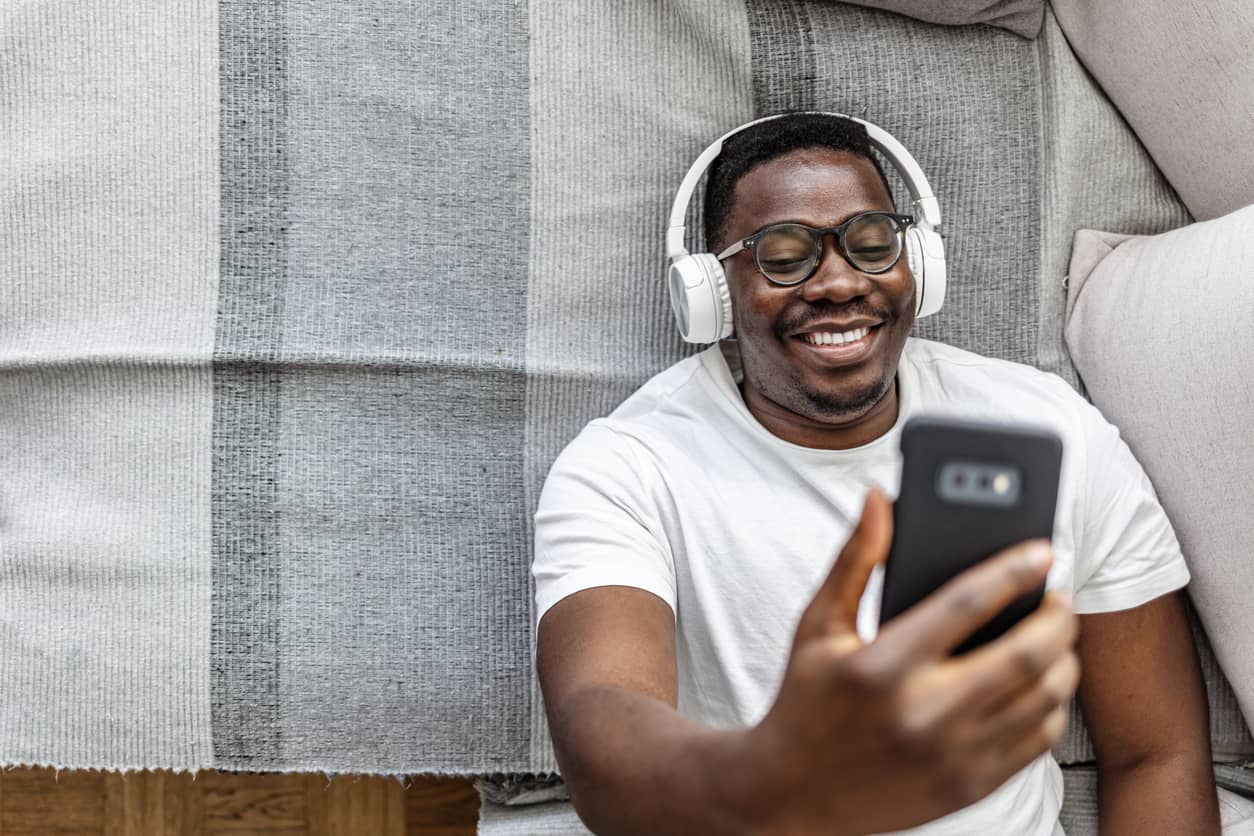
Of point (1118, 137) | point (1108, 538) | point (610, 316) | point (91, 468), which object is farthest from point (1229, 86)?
point (91, 468)

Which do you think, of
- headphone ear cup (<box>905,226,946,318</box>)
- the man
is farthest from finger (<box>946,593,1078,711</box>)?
headphone ear cup (<box>905,226,946,318</box>)

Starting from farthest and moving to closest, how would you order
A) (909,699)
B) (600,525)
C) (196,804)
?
(196,804) < (600,525) < (909,699)

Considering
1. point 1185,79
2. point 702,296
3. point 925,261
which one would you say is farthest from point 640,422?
point 1185,79

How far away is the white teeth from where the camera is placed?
1.15 m

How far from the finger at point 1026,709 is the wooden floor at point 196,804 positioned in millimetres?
1117

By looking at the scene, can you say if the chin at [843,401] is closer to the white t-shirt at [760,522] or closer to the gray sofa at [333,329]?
the white t-shirt at [760,522]

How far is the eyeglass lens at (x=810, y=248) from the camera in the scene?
1.14 m

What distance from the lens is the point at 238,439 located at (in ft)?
4.14

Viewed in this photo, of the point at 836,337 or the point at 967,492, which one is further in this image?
the point at 836,337

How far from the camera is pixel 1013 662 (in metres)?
0.50

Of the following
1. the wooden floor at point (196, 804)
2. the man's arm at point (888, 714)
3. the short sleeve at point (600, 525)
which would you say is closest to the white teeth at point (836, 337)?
the short sleeve at point (600, 525)

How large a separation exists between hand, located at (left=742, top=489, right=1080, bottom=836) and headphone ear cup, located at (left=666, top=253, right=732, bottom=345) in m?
0.66

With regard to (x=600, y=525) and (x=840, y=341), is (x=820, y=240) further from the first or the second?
(x=600, y=525)

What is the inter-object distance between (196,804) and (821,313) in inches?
44.6
